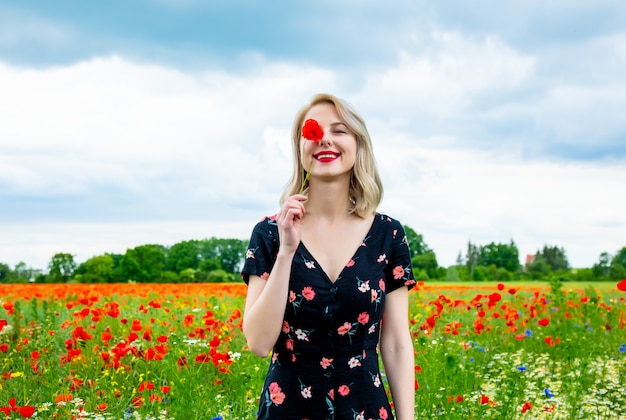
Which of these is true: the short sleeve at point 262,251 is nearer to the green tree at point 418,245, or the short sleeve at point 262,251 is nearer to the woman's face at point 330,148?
the woman's face at point 330,148

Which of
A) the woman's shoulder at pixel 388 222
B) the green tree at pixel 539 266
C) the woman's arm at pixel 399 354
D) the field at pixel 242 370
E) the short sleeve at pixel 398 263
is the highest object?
the green tree at pixel 539 266

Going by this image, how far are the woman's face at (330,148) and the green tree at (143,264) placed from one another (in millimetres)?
15533

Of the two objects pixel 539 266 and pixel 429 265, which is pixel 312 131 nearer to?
pixel 429 265

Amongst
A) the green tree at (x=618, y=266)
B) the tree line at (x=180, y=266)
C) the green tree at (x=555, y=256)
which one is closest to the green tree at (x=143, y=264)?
the tree line at (x=180, y=266)

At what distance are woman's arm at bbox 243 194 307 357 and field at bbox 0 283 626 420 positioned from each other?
73.2 inches

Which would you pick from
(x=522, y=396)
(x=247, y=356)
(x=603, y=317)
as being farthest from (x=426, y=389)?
(x=603, y=317)

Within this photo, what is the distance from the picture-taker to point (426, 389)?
4.56 meters

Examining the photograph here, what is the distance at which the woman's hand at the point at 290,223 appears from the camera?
2.21 m

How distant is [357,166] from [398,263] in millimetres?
439

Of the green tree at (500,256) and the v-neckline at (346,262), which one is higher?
the green tree at (500,256)

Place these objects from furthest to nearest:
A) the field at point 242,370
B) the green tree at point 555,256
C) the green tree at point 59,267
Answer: the green tree at point 555,256 → the green tree at point 59,267 → the field at point 242,370

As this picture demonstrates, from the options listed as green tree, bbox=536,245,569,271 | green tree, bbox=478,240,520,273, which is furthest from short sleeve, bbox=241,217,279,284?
green tree, bbox=536,245,569,271

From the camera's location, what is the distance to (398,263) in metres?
2.64

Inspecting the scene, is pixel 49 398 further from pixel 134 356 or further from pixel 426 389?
pixel 426 389
